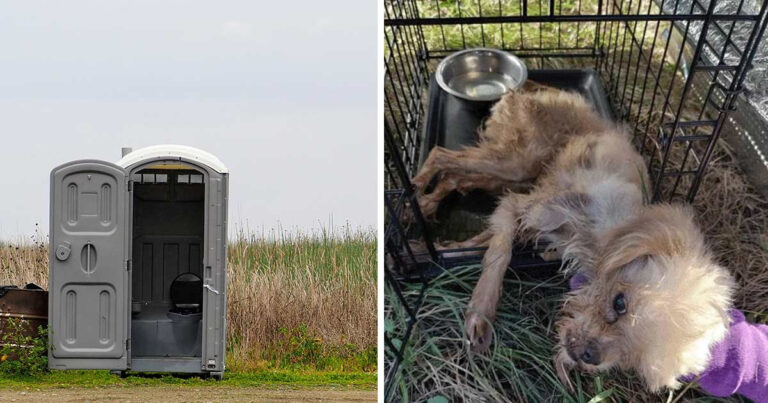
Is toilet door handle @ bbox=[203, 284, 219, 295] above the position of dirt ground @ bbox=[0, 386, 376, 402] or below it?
above

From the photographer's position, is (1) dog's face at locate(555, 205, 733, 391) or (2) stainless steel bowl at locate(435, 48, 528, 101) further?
(2) stainless steel bowl at locate(435, 48, 528, 101)

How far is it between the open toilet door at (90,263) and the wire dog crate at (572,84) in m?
1.28

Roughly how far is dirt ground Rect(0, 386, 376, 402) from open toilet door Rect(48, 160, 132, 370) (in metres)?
0.14

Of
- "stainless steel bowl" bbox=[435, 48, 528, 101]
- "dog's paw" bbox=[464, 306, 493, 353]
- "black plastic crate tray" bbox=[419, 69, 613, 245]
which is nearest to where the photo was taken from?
"dog's paw" bbox=[464, 306, 493, 353]

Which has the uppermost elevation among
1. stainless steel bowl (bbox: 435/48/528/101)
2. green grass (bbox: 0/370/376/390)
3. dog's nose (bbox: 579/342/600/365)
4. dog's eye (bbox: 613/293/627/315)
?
stainless steel bowl (bbox: 435/48/528/101)

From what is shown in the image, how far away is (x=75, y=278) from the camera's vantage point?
3.78 metres

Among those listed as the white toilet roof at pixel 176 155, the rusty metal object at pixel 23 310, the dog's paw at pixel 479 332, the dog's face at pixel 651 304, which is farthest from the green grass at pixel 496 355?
the rusty metal object at pixel 23 310

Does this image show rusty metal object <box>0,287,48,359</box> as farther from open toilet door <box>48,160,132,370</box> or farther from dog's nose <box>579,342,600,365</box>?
dog's nose <box>579,342,600,365</box>

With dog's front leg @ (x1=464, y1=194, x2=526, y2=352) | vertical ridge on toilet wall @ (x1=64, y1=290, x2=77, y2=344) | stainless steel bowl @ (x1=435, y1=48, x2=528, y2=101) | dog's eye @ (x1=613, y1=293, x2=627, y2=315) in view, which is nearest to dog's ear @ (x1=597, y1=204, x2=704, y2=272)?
dog's eye @ (x1=613, y1=293, x2=627, y2=315)

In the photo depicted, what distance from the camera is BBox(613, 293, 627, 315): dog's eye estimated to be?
8.34ft

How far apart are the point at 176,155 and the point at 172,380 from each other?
111cm

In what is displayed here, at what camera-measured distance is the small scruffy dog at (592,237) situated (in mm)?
2414

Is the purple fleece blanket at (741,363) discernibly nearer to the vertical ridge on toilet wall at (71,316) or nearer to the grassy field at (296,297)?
the grassy field at (296,297)

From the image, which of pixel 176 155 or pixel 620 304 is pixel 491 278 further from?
pixel 176 155
